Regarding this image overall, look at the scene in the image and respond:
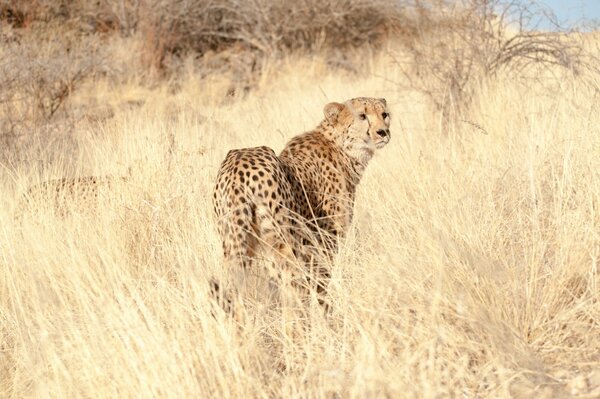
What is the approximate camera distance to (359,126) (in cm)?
372

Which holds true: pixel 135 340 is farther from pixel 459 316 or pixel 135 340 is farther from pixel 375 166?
pixel 375 166

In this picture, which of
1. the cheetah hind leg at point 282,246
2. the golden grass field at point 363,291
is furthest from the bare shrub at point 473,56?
the cheetah hind leg at point 282,246

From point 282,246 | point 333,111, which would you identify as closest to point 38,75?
point 333,111

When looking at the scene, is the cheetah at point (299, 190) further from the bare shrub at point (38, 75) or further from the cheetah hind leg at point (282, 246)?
the bare shrub at point (38, 75)

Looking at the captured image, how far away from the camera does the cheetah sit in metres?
2.93

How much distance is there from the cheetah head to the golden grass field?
0.91ft

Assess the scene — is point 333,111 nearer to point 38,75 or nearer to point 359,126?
point 359,126

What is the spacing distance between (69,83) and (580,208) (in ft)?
22.7

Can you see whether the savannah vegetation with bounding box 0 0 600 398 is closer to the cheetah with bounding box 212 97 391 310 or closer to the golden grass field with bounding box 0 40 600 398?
the golden grass field with bounding box 0 40 600 398

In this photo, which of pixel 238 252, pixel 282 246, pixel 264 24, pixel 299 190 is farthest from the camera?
pixel 264 24

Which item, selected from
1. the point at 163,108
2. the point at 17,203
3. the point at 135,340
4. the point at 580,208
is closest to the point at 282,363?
the point at 135,340

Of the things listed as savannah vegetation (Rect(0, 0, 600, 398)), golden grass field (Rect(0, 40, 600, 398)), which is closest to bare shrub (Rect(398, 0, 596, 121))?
savannah vegetation (Rect(0, 0, 600, 398))

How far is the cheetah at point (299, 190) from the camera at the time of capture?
2932mm

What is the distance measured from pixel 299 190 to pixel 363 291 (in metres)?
0.79
